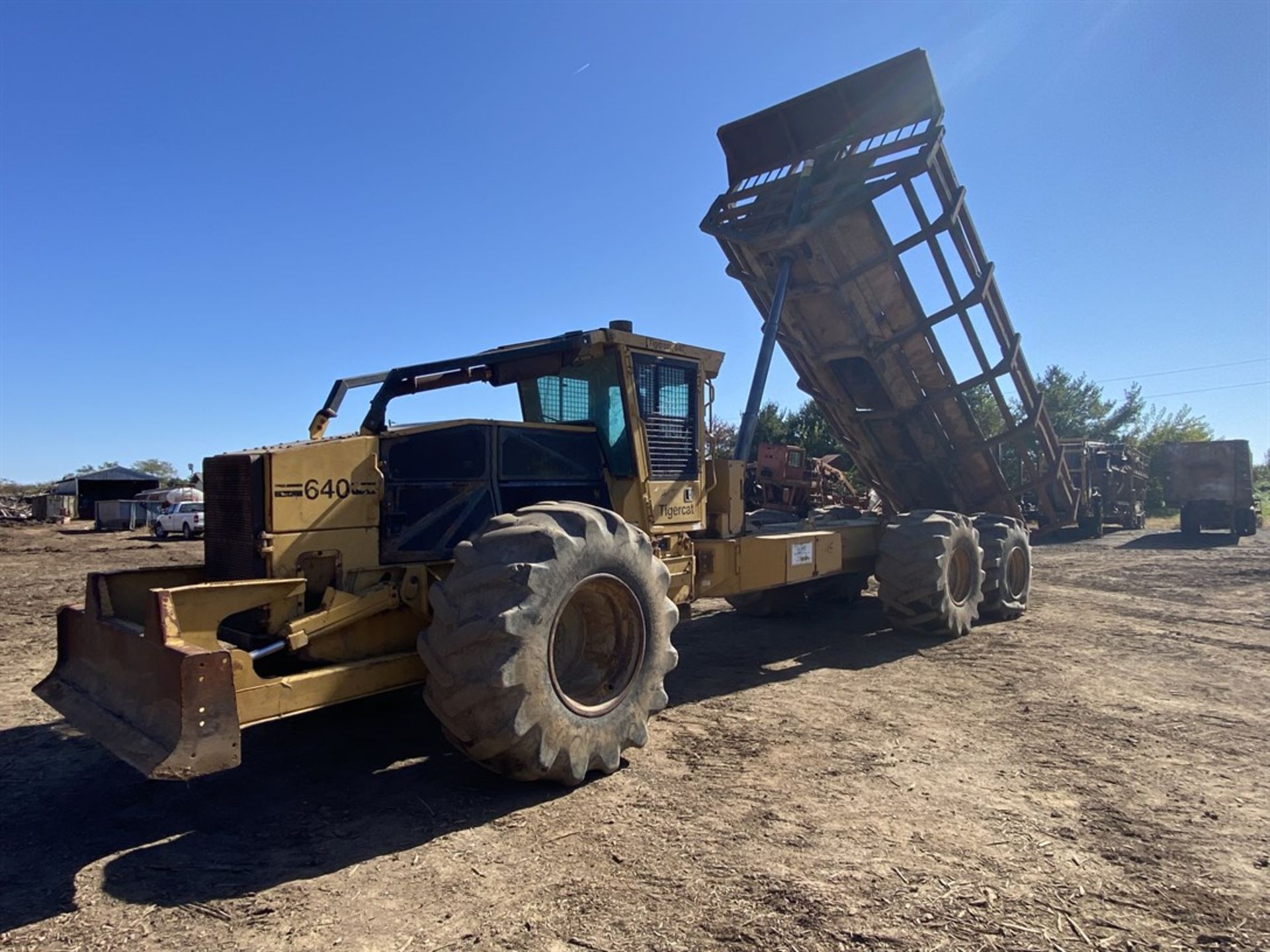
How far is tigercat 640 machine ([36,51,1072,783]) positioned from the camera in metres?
4.20

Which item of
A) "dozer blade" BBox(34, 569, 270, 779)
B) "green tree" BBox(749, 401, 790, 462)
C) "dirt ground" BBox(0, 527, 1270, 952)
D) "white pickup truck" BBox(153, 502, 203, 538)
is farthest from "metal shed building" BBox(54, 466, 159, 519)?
"dozer blade" BBox(34, 569, 270, 779)

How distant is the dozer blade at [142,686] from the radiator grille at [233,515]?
0.55m

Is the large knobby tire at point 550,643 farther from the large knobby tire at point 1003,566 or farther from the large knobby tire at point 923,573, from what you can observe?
the large knobby tire at point 1003,566

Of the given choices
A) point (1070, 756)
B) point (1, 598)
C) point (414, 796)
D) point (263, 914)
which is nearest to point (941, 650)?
point (1070, 756)

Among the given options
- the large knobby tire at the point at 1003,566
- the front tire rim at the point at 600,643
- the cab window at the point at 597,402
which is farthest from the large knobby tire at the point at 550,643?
the large knobby tire at the point at 1003,566

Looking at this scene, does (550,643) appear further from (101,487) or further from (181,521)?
(101,487)

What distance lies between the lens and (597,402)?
6.24m

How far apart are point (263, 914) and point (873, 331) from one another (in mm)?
7730

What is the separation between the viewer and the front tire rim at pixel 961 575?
8992 millimetres

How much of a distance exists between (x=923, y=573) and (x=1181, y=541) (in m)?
18.2

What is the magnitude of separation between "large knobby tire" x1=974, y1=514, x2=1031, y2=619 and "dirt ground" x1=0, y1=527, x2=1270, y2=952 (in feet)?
8.21

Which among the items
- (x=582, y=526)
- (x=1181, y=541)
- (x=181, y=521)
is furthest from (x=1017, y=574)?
(x=181, y=521)

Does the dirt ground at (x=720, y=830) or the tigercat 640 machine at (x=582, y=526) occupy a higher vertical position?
the tigercat 640 machine at (x=582, y=526)

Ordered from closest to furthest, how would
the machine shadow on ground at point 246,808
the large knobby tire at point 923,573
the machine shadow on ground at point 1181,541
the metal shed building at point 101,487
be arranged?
the machine shadow on ground at point 246,808 → the large knobby tire at point 923,573 → the machine shadow on ground at point 1181,541 → the metal shed building at point 101,487
